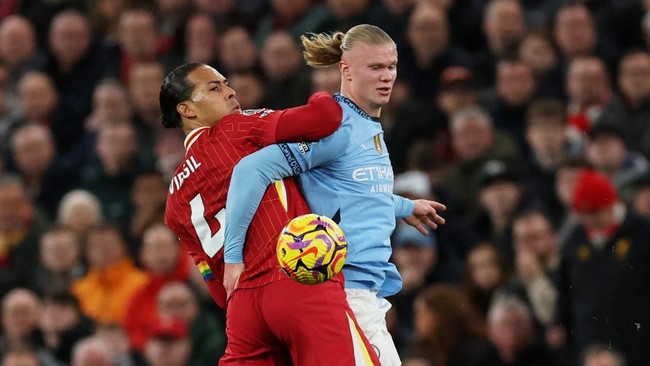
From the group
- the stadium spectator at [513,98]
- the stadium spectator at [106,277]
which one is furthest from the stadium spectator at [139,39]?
the stadium spectator at [513,98]

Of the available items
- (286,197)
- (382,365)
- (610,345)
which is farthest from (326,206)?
(610,345)

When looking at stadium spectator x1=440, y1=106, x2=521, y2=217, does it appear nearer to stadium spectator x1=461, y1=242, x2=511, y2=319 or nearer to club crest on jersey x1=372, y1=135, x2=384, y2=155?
stadium spectator x1=461, y1=242, x2=511, y2=319

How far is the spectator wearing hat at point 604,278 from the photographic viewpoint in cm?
958

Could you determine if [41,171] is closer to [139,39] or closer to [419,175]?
[139,39]

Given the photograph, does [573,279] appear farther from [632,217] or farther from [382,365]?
[382,365]

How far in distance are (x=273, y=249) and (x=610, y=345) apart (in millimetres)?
3614

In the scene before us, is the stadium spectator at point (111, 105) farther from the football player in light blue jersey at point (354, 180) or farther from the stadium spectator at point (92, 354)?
the football player in light blue jersey at point (354, 180)

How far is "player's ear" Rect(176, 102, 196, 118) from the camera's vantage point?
23.0 ft

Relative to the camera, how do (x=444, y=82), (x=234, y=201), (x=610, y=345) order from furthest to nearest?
(x=444, y=82) < (x=610, y=345) < (x=234, y=201)

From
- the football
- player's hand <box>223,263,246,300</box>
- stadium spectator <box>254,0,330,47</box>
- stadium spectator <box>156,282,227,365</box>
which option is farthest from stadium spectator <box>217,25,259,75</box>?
the football

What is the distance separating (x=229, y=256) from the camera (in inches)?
263

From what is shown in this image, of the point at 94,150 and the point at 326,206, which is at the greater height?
the point at 326,206

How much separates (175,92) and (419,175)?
450cm

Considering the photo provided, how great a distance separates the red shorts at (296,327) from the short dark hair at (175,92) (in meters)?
0.98
